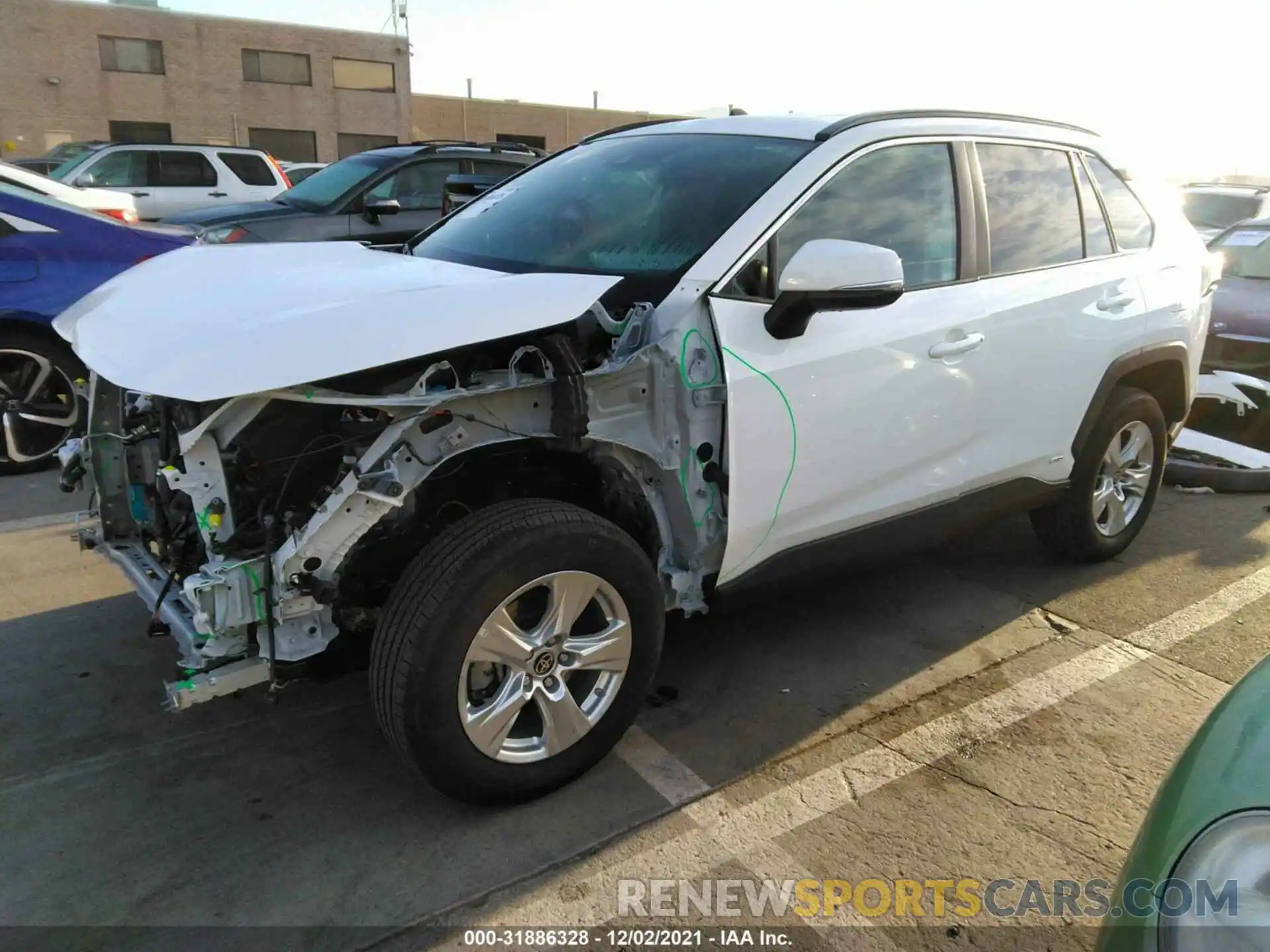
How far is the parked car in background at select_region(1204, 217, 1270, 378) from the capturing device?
7.07 meters

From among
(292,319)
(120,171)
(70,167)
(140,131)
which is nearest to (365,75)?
(140,131)

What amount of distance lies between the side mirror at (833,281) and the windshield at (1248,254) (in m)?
6.43

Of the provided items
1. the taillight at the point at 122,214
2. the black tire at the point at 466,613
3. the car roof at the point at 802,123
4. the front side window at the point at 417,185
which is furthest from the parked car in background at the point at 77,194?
the black tire at the point at 466,613

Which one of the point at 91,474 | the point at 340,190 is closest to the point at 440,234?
the point at 91,474

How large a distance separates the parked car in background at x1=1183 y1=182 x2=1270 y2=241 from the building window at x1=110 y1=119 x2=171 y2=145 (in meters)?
32.1

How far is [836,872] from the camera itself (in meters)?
2.52

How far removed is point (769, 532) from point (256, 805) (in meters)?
1.73

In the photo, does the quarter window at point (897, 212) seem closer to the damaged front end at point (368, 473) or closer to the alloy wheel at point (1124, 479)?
the damaged front end at point (368, 473)

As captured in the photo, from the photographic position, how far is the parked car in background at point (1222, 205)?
1151cm

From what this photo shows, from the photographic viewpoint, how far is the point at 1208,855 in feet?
4.64

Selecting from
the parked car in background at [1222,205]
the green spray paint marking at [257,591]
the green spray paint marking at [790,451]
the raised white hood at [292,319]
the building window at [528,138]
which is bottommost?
the green spray paint marking at [257,591]

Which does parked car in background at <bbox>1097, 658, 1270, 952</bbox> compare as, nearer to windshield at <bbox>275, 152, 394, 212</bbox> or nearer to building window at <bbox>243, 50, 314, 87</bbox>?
windshield at <bbox>275, 152, 394, 212</bbox>

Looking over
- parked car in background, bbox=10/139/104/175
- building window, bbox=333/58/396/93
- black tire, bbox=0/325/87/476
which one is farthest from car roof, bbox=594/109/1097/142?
building window, bbox=333/58/396/93

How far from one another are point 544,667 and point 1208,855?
5.40 feet
